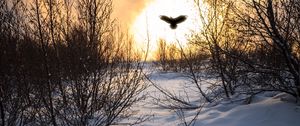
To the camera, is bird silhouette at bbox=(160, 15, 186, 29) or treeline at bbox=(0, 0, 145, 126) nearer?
treeline at bbox=(0, 0, 145, 126)

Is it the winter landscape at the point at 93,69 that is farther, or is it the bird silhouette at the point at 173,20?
the bird silhouette at the point at 173,20

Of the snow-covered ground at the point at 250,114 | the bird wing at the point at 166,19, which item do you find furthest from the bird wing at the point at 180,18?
the snow-covered ground at the point at 250,114

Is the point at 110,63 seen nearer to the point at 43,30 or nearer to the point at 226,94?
the point at 43,30

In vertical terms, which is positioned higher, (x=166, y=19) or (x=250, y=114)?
(x=166, y=19)

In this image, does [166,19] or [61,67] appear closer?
[61,67]

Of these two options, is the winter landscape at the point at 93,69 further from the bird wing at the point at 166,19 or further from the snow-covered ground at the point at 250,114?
the bird wing at the point at 166,19

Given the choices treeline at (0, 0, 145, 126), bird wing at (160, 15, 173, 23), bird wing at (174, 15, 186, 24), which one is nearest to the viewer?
treeline at (0, 0, 145, 126)

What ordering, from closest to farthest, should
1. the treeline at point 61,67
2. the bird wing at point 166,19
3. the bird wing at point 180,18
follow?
the treeline at point 61,67
the bird wing at point 180,18
the bird wing at point 166,19

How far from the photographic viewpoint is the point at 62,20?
7.62 metres

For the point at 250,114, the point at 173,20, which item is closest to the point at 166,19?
the point at 173,20

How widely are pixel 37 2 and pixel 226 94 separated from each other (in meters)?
5.84

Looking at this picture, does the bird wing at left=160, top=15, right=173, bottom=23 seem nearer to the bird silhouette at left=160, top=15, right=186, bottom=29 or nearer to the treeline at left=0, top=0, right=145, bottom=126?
the bird silhouette at left=160, top=15, right=186, bottom=29

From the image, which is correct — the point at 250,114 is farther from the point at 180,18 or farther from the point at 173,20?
the point at 173,20

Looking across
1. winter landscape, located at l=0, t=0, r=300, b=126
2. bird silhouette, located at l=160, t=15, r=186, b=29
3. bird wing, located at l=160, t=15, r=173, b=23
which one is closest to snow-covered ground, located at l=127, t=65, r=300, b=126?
winter landscape, located at l=0, t=0, r=300, b=126
